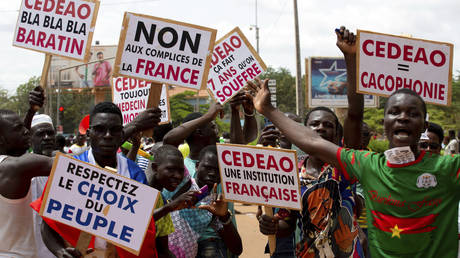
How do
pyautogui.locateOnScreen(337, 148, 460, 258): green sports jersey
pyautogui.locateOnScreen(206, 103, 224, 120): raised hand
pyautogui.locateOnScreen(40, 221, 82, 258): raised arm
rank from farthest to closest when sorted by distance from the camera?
pyautogui.locateOnScreen(206, 103, 224, 120): raised hand → pyautogui.locateOnScreen(40, 221, 82, 258): raised arm → pyautogui.locateOnScreen(337, 148, 460, 258): green sports jersey

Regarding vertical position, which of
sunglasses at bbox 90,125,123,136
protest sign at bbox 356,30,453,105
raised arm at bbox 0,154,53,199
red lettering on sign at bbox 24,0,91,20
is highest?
red lettering on sign at bbox 24,0,91,20

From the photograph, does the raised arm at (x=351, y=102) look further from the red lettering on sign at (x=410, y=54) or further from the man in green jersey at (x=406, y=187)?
the man in green jersey at (x=406, y=187)

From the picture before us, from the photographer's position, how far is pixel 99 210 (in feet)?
11.1

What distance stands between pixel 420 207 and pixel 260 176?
1.27 meters

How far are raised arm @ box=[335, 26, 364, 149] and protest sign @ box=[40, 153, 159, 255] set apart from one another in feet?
4.49

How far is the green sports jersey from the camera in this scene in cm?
290

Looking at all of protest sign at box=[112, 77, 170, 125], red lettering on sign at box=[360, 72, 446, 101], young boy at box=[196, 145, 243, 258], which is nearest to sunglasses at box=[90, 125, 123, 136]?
young boy at box=[196, 145, 243, 258]

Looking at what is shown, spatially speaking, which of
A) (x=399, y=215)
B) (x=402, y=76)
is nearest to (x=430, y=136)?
(x=402, y=76)

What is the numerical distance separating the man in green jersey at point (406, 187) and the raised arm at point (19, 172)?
180 centimetres

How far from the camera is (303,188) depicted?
13.3ft

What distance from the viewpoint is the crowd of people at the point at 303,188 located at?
293cm

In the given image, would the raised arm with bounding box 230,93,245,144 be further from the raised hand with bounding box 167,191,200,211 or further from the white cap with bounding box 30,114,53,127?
→ the white cap with bounding box 30,114,53,127

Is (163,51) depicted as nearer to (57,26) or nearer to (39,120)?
(57,26)

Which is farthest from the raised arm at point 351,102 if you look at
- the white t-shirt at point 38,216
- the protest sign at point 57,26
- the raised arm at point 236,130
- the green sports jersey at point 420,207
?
the protest sign at point 57,26
